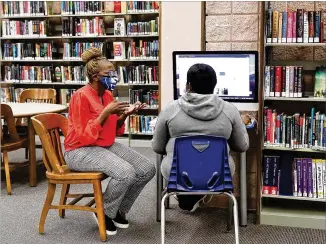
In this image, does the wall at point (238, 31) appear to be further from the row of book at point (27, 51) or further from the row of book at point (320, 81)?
the row of book at point (27, 51)

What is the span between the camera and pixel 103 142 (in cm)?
285

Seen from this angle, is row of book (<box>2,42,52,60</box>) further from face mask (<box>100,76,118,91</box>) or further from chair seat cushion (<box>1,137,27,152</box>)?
face mask (<box>100,76,118,91</box>)

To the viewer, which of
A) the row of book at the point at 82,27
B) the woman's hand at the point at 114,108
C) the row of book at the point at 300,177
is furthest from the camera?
the row of book at the point at 82,27

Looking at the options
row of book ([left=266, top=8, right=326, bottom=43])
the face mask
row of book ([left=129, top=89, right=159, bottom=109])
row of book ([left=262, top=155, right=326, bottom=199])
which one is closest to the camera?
the face mask

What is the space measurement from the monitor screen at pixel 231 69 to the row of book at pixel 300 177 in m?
0.46

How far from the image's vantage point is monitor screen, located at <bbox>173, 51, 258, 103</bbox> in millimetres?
2922

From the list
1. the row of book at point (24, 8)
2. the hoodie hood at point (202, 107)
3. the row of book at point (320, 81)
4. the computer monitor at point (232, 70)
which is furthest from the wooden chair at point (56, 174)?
the row of book at point (24, 8)

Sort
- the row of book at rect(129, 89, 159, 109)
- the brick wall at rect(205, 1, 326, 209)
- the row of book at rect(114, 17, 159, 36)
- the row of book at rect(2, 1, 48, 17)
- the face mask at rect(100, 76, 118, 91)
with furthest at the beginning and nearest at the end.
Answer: the row of book at rect(2, 1, 48, 17)
the row of book at rect(129, 89, 159, 109)
the row of book at rect(114, 17, 159, 36)
the brick wall at rect(205, 1, 326, 209)
the face mask at rect(100, 76, 118, 91)

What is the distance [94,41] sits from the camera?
6.13 metres

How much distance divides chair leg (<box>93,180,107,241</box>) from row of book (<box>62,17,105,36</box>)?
358cm

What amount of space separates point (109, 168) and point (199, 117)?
27.2 inches

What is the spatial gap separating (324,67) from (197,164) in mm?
1224

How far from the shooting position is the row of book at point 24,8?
6.13 m

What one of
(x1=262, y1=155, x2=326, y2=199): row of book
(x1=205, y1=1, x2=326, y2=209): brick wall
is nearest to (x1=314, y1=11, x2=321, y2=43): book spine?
(x1=205, y1=1, x2=326, y2=209): brick wall
